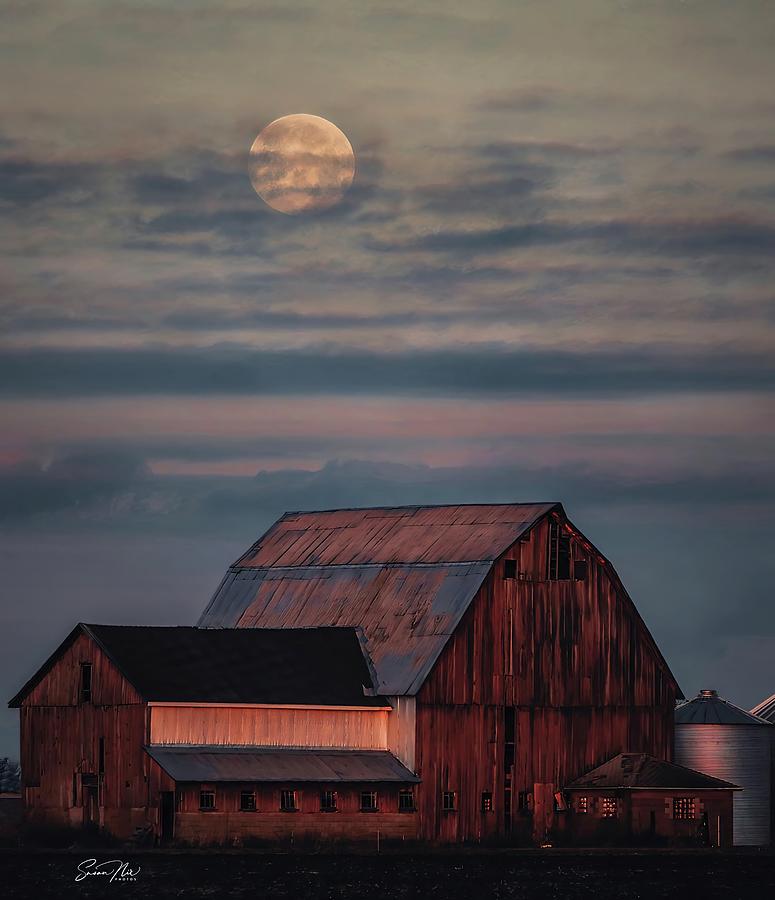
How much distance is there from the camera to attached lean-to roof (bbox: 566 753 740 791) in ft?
353

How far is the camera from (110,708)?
103m

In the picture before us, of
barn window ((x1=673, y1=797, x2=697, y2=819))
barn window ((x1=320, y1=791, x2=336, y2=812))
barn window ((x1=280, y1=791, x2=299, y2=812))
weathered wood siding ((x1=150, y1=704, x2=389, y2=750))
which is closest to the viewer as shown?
barn window ((x1=280, y1=791, x2=299, y2=812))

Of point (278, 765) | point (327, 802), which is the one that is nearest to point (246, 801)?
point (278, 765)

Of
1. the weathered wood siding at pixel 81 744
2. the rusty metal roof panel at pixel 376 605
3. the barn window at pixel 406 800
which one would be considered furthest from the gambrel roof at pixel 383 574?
the weathered wood siding at pixel 81 744

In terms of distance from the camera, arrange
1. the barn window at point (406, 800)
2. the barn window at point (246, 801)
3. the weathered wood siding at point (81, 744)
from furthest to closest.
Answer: the barn window at point (406, 800) < the weathered wood siding at point (81, 744) < the barn window at point (246, 801)

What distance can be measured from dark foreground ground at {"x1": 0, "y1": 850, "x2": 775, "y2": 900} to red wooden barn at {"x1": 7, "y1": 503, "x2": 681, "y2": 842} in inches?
144

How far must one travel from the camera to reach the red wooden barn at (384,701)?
101562mm

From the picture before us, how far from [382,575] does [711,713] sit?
15.0 meters

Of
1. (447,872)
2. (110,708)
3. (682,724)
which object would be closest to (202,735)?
(110,708)

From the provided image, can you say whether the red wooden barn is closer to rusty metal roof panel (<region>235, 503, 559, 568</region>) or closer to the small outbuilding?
rusty metal roof panel (<region>235, 503, 559, 568</region>)

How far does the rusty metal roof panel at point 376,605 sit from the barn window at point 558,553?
11.1 feet

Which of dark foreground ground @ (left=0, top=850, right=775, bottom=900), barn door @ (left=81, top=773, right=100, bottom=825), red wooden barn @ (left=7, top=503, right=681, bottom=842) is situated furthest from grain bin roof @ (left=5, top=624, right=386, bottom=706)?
dark foreground ground @ (left=0, top=850, right=775, bottom=900)

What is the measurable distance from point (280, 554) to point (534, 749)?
56.5ft

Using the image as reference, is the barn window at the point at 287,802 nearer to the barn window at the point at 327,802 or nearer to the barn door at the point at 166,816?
the barn window at the point at 327,802
